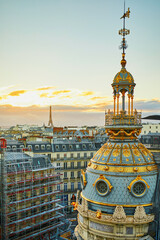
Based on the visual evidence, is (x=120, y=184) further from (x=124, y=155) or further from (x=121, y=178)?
(x=124, y=155)

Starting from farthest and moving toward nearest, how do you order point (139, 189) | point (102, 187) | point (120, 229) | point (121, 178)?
point (102, 187) < point (121, 178) < point (139, 189) < point (120, 229)

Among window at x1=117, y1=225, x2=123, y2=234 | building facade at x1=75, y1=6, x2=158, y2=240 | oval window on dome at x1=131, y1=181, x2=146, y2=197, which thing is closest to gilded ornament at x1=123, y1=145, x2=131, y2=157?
building facade at x1=75, y1=6, x2=158, y2=240

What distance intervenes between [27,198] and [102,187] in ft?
67.9

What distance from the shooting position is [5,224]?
37.1 m

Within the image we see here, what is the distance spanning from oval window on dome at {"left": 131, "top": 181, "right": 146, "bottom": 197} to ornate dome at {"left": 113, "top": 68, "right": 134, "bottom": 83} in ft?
36.0

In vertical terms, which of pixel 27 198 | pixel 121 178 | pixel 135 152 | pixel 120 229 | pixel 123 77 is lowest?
pixel 27 198

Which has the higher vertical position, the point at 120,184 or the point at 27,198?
the point at 120,184

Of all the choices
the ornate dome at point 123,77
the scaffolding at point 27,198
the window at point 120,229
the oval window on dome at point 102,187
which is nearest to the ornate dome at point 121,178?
the oval window on dome at point 102,187

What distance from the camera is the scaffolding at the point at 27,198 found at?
38844 mm

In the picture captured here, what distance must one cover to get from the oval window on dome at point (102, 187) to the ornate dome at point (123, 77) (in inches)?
435

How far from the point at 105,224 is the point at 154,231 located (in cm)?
478

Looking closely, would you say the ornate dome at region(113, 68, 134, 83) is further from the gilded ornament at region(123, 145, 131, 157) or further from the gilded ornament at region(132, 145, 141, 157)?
the gilded ornament at region(132, 145, 141, 157)

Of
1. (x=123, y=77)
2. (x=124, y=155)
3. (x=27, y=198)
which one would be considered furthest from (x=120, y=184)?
(x=27, y=198)

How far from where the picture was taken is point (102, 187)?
26.4 m
